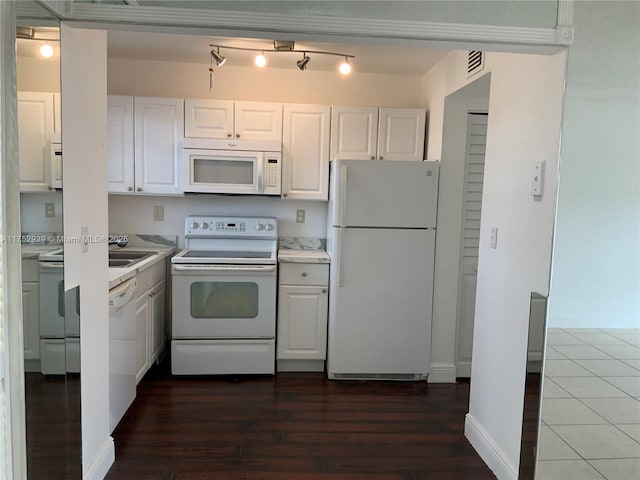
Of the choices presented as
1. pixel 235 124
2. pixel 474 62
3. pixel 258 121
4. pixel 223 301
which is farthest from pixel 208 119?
pixel 474 62

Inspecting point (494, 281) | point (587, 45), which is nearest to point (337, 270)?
point (494, 281)

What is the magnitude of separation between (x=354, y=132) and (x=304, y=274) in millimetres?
1163

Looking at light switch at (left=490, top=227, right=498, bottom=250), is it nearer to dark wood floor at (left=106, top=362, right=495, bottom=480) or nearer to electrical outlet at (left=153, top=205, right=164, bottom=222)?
dark wood floor at (left=106, top=362, right=495, bottom=480)

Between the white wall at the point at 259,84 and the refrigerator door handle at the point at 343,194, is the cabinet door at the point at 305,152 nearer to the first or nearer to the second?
the white wall at the point at 259,84

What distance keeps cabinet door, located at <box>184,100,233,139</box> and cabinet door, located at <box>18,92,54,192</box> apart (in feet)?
5.85

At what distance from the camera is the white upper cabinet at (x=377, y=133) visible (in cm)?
328

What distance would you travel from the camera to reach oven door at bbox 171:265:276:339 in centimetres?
303

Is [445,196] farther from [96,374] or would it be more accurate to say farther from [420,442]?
[96,374]

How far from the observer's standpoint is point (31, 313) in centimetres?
139

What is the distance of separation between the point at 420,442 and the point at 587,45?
2080mm

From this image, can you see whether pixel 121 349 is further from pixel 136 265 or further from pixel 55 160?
pixel 55 160

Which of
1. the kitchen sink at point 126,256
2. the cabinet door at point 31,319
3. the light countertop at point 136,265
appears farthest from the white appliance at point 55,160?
the kitchen sink at point 126,256

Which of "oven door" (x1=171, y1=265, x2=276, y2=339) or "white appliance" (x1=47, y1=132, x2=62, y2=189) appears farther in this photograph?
"oven door" (x1=171, y1=265, x2=276, y2=339)

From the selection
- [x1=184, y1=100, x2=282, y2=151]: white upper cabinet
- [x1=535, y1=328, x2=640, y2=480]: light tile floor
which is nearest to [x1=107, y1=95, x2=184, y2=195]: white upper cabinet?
[x1=184, y1=100, x2=282, y2=151]: white upper cabinet
